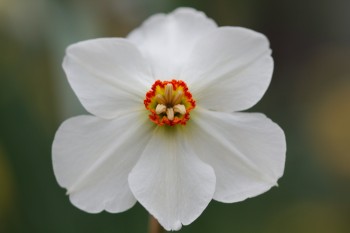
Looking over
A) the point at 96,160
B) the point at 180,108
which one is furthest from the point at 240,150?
the point at 96,160

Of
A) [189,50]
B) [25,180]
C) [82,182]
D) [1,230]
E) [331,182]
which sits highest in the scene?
[189,50]

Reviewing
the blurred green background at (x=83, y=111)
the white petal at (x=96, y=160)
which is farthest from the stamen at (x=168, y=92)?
the blurred green background at (x=83, y=111)

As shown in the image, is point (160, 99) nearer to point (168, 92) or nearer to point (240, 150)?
point (168, 92)

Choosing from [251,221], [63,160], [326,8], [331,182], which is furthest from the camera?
[326,8]

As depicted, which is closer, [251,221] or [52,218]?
[52,218]

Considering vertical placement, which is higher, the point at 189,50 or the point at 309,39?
the point at 189,50

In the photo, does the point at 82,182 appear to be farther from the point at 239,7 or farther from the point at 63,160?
the point at 239,7

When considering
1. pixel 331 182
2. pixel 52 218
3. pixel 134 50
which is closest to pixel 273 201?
pixel 331 182

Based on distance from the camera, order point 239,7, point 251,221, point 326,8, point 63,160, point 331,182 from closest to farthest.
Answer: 1. point 63,160
2. point 251,221
3. point 331,182
4. point 239,7
5. point 326,8

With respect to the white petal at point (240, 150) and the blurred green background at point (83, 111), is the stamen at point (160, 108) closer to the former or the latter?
the white petal at point (240, 150)
